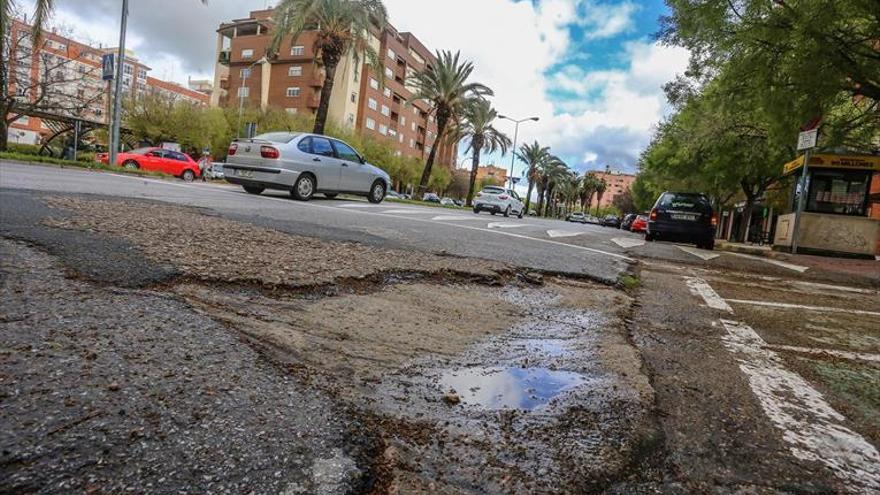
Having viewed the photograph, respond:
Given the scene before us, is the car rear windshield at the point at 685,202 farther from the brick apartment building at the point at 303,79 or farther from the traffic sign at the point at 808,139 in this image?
the brick apartment building at the point at 303,79

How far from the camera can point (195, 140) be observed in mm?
43906

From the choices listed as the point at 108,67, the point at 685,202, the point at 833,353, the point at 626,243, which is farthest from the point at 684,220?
the point at 108,67

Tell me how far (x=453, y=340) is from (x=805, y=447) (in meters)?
1.39

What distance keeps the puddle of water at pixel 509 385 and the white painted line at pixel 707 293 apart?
99.8 inches

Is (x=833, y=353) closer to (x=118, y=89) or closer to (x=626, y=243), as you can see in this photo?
(x=626, y=243)

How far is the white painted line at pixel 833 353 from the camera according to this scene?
9.32 feet

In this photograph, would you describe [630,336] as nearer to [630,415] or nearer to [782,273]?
[630,415]

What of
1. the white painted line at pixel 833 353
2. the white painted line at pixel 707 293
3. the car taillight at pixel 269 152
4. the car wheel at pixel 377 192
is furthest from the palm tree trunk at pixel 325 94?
the white painted line at pixel 833 353

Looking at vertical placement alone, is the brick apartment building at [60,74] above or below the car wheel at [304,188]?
above

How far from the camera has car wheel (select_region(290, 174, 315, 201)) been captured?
39.3 feet

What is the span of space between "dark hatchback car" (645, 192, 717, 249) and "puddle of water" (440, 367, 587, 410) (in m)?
13.3

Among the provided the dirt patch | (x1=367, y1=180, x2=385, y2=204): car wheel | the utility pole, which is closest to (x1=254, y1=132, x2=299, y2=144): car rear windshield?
(x1=367, y1=180, x2=385, y2=204): car wheel

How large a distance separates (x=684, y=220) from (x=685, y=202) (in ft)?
1.85

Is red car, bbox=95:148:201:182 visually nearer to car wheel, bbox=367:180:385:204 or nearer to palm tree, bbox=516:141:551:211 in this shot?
car wheel, bbox=367:180:385:204
